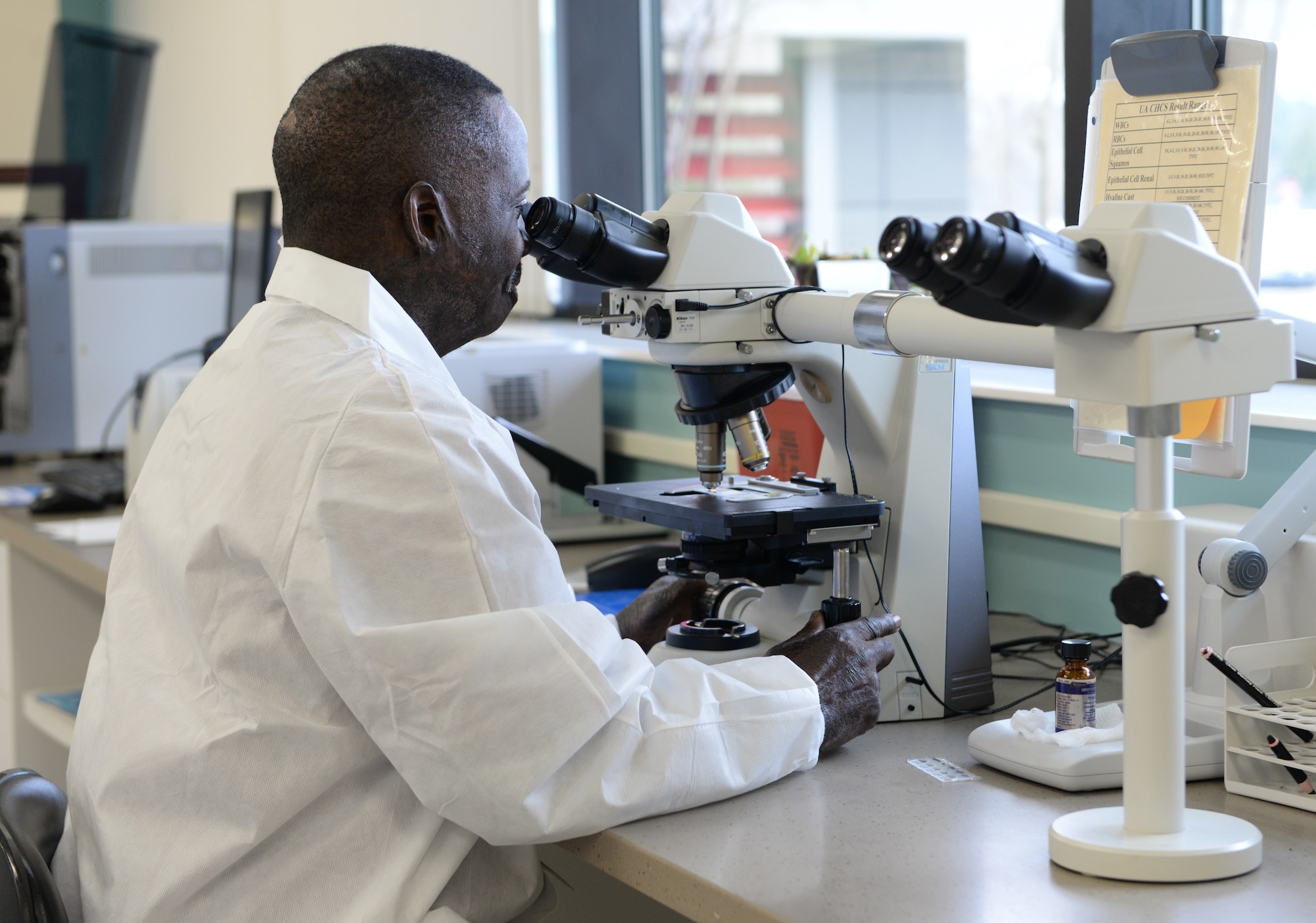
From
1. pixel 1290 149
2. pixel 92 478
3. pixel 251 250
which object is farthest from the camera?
pixel 251 250

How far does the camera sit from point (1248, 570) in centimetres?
109

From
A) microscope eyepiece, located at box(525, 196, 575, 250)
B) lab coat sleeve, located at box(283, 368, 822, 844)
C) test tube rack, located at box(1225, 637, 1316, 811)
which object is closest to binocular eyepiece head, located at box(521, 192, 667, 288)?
microscope eyepiece, located at box(525, 196, 575, 250)

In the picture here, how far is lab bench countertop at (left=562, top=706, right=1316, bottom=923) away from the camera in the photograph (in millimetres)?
842

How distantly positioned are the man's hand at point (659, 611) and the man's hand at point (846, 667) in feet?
0.80

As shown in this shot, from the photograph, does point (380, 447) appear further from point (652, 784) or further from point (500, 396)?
point (500, 396)

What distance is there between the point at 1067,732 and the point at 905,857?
228 millimetres

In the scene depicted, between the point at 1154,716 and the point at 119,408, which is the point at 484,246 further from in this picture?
the point at 119,408

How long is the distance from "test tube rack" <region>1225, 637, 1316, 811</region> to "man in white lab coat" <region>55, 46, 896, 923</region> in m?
0.30

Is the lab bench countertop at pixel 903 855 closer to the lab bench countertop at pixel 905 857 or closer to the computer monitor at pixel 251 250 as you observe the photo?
the lab bench countertop at pixel 905 857

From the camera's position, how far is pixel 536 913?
1.13 m

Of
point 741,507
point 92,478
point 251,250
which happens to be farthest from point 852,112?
point 741,507

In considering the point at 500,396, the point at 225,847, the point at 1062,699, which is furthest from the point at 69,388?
the point at 1062,699

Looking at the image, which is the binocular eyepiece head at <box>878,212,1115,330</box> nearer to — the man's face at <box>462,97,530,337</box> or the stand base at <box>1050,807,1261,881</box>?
the stand base at <box>1050,807,1261,881</box>

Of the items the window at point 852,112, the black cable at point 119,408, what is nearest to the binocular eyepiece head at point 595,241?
the black cable at point 119,408
